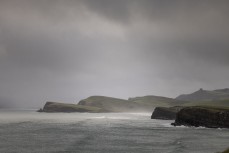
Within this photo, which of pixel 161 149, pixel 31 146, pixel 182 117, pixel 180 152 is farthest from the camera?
pixel 182 117

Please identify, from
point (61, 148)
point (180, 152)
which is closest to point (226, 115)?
point (180, 152)

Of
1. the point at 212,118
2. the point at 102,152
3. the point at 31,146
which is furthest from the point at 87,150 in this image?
the point at 212,118

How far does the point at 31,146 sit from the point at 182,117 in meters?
93.6

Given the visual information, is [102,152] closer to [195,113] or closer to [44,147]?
[44,147]

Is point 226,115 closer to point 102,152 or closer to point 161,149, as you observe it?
point 161,149

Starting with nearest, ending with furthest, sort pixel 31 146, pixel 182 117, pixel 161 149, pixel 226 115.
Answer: pixel 161 149
pixel 31 146
pixel 226 115
pixel 182 117

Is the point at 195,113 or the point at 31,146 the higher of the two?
the point at 195,113

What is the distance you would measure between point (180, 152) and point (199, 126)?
82.1 metres

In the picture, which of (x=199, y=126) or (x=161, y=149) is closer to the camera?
(x=161, y=149)

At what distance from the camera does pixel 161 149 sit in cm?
6675

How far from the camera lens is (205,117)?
5448 inches

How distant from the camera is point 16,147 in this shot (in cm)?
6944

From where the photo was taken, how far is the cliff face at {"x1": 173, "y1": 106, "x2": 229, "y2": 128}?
13325 cm

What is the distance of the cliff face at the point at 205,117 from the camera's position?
13325 cm
